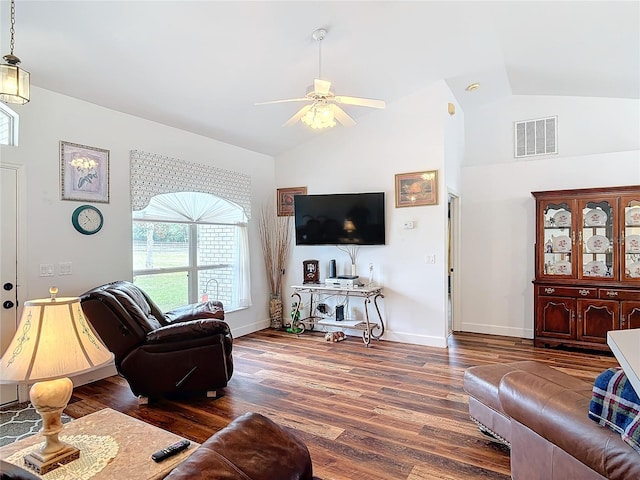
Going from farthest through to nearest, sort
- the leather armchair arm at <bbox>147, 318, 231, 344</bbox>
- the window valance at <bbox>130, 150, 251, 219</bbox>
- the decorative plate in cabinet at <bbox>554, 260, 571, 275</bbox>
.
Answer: the decorative plate in cabinet at <bbox>554, 260, 571, 275</bbox>
the window valance at <bbox>130, 150, 251, 219</bbox>
the leather armchair arm at <bbox>147, 318, 231, 344</bbox>

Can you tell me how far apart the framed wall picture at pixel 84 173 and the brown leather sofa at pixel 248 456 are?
3164mm

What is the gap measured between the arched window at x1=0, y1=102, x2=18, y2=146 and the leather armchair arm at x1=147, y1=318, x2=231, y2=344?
2.04 meters

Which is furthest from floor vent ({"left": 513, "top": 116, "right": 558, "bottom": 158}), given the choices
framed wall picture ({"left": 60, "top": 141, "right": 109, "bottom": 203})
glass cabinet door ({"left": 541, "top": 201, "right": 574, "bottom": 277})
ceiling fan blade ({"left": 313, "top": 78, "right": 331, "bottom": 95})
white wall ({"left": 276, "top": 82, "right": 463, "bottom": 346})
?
framed wall picture ({"left": 60, "top": 141, "right": 109, "bottom": 203})

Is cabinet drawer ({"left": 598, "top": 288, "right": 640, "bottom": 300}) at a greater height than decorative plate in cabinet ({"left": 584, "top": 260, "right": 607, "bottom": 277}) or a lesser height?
lesser

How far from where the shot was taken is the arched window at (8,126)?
3.17 metres

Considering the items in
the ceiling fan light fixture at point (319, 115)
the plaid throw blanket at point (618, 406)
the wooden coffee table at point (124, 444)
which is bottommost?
the wooden coffee table at point (124, 444)

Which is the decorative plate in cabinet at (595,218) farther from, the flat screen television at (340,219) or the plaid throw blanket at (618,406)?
the plaid throw blanket at (618,406)

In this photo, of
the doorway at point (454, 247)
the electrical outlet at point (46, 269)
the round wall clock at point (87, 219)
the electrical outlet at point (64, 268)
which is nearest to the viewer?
the electrical outlet at point (46, 269)

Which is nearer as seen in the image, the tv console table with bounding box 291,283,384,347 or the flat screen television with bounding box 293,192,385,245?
the tv console table with bounding box 291,283,384,347

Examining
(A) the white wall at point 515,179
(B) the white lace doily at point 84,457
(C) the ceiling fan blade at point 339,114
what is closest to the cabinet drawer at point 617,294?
(A) the white wall at point 515,179

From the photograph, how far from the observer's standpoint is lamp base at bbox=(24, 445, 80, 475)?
4.14ft

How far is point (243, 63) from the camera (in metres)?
3.49

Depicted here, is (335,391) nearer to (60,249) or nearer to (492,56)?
(60,249)

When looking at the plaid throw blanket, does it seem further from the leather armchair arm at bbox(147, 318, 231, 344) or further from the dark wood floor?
the leather armchair arm at bbox(147, 318, 231, 344)
